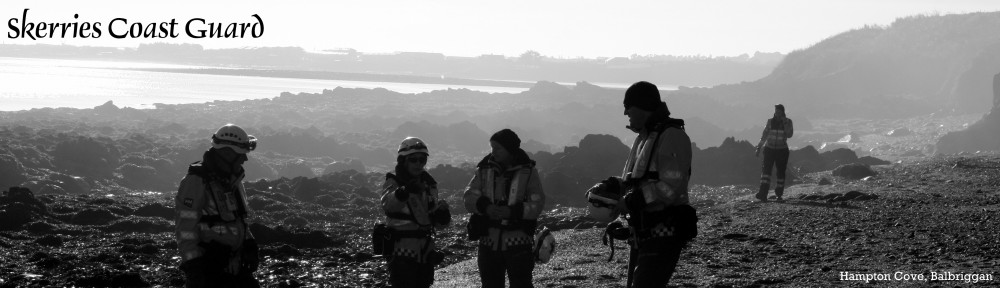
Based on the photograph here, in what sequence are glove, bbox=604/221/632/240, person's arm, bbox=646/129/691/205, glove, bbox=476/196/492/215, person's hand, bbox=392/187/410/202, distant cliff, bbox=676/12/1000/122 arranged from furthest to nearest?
distant cliff, bbox=676/12/1000/122, glove, bbox=476/196/492/215, person's hand, bbox=392/187/410/202, glove, bbox=604/221/632/240, person's arm, bbox=646/129/691/205

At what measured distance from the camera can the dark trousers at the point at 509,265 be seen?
25.8 ft

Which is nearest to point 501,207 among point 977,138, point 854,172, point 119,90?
point 854,172

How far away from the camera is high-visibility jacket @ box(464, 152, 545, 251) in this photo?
7.84 meters

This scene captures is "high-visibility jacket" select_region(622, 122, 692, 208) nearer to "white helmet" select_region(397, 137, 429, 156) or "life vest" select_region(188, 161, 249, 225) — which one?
"white helmet" select_region(397, 137, 429, 156)

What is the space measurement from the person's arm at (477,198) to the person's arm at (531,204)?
220 mm

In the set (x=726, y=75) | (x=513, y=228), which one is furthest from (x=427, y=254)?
(x=726, y=75)

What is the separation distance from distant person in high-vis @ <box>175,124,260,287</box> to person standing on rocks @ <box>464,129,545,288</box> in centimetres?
178

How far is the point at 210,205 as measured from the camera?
6.69m

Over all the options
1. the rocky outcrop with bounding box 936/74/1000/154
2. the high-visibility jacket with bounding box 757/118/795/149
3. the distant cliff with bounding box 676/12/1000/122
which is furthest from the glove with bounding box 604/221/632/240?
the distant cliff with bounding box 676/12/1000/122

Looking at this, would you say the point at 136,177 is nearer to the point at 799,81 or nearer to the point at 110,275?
the point at 110,275

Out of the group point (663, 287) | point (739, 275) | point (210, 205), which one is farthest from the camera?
point (739, 275)

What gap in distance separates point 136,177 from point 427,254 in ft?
87.2

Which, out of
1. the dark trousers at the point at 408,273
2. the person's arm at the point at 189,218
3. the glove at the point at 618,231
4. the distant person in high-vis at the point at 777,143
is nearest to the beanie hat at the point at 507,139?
the dark trousers at the point at 408,273

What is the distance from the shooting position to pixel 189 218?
21.5 feet
